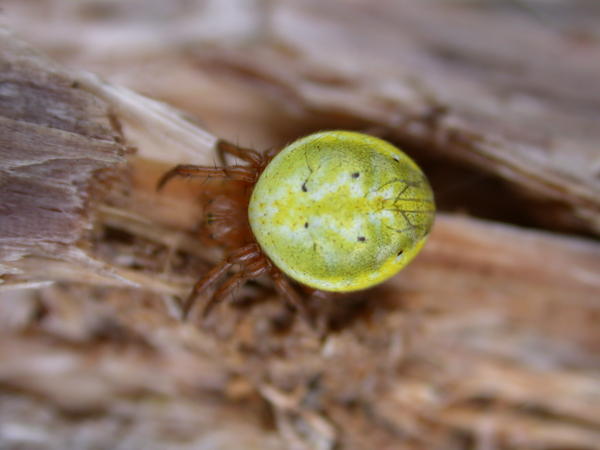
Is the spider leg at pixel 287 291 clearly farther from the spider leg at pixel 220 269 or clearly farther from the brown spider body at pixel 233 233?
the spider leg at pixel 220 269

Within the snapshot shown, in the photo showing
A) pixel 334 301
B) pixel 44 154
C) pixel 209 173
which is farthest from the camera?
pixel 334 301

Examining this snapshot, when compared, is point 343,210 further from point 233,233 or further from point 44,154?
point 44,154

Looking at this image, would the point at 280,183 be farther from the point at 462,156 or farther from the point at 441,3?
the point at 441,3

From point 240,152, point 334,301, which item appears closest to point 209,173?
point 240,152

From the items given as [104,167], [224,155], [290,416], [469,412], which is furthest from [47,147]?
[469,412]

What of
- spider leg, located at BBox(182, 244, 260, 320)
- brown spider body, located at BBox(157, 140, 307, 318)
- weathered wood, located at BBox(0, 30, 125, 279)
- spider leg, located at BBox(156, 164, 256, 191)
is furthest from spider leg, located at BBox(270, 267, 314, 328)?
weathered wood, located at BBox(0, 30, 125, 279)

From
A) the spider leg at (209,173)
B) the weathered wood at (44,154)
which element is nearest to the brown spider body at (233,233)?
the spider leg at (209,173)

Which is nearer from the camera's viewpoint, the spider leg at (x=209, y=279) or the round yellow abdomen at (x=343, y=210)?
the round yellow abdomen at (x=343, y=210)
